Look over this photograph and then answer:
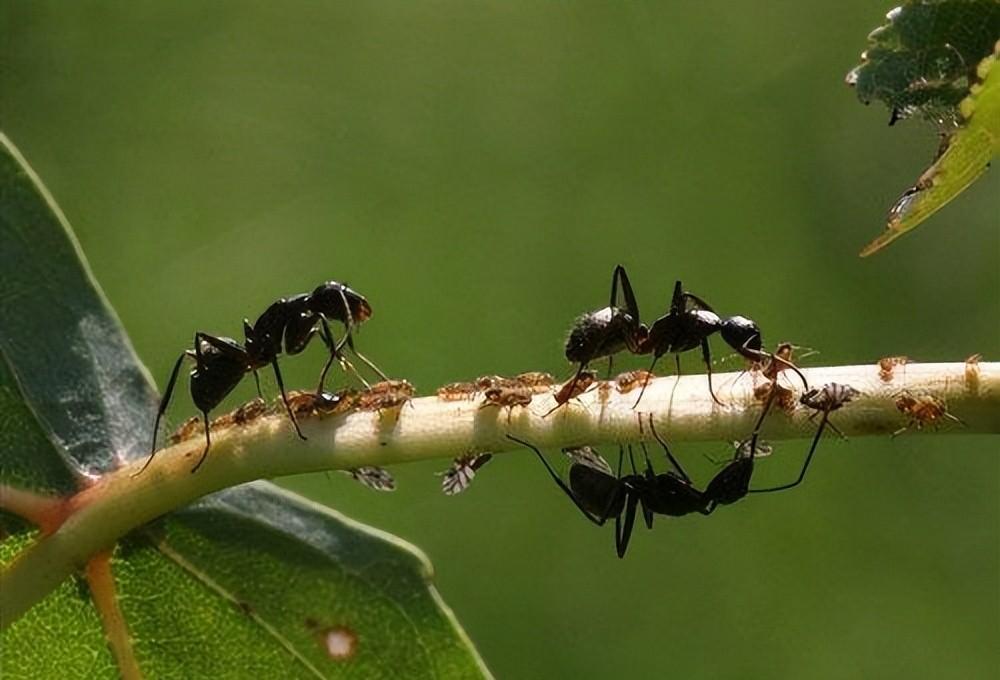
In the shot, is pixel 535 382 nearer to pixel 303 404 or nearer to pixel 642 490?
pixel 303 404

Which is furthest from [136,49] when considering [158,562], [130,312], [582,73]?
[158,562]

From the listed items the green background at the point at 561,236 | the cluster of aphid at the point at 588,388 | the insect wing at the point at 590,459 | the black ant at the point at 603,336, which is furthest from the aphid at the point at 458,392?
the green background at the point at 561,236

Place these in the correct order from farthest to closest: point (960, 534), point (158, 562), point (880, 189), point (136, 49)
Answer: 1. point (136, 49)
2. point (880, 189)
3. point (960, 534)
4. point (158, 562)

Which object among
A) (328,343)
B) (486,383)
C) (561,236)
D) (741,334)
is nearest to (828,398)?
(486,383)

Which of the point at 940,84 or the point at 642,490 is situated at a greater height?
the point at 940,84

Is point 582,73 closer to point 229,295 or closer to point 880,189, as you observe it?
point 880,189
